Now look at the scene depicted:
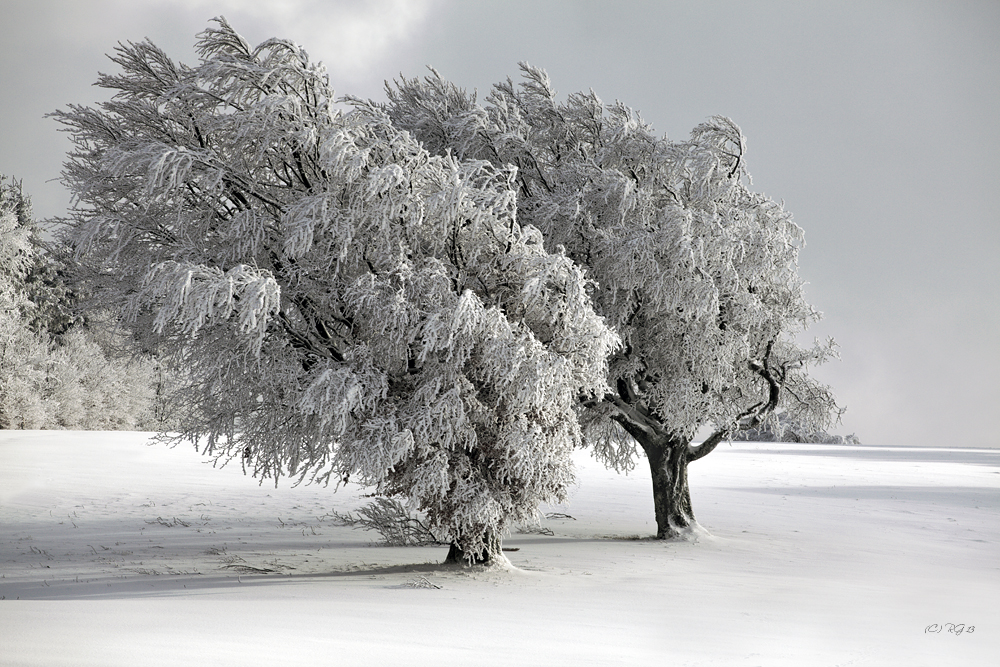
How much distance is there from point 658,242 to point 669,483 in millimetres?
4664

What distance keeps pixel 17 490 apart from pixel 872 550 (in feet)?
57.4

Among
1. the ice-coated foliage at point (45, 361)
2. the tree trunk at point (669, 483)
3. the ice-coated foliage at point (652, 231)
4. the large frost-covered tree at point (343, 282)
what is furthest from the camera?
the ice-coated foliage at point (45, 361)

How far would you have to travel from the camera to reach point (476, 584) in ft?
31.4

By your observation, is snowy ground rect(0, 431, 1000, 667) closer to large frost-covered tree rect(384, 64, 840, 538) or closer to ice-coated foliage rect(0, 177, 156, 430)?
large frost-covered tree rect(384, 64, 840, 538)

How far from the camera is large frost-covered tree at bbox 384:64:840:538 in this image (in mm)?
12133

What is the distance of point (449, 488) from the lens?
973 cm

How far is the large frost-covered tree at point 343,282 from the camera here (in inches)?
364

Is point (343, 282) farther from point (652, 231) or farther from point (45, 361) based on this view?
point (45, 361)

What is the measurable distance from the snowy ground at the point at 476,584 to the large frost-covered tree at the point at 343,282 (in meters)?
1.49
